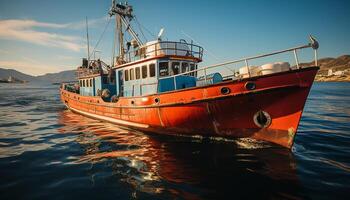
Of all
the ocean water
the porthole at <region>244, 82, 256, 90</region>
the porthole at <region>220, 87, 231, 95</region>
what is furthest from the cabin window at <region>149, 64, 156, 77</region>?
the porthole at <region>244, 82, 256, 90</region>

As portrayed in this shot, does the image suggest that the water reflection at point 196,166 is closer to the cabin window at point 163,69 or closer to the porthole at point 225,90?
the porthole at point 225,90

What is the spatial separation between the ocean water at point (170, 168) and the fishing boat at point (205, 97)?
75 centimetres

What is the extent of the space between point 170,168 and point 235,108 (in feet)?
11.1

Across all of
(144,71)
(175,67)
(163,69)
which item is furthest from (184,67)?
(144,71)

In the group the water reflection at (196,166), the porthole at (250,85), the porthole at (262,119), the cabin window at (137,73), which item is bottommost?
the water reflection at (196,166)

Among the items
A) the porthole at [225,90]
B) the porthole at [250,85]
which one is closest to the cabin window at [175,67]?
the porthole at [225,90]

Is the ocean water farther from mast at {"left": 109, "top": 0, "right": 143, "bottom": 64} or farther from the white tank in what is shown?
mast at {"left": 109, "top": 0, "right": 143, "bottom": 64}

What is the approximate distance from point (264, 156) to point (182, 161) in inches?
114

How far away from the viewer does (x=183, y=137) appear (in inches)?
385

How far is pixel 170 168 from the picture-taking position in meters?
6.41

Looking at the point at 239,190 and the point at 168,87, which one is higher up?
the point at 168,87

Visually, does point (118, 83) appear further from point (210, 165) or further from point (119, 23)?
point (210, 165)

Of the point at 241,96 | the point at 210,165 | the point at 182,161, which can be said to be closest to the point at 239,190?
the point at 210,165

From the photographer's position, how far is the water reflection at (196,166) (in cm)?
500
